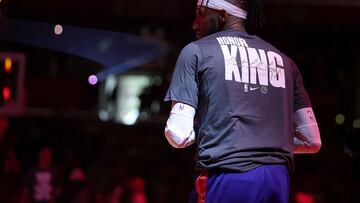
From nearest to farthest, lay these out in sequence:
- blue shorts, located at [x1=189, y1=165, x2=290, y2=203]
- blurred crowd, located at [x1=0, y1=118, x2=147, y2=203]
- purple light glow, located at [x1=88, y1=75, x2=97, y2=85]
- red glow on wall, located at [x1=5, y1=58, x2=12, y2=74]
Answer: blue shorts, located at [x1=189, y1=165, x2=290, y2=203] → red glow on wall, located at [x1=5, y1=58, x2=12, y2=74] → blurred crowd, located at [x1=0, y1=118, x2=147, y2=203] → purple light glow, located at [x1=88, y1=75, x2=97, y2=85]

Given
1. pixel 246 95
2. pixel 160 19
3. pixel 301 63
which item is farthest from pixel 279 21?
pixel 246 95

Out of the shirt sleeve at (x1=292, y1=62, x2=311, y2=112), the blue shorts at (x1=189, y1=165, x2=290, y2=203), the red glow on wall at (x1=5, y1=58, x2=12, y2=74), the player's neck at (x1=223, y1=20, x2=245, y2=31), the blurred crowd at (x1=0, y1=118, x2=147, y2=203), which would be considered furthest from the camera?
the blurred crowd at (x1=0, y1=118, x2=147, y2=203)

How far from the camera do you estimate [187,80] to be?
2969 millimetres

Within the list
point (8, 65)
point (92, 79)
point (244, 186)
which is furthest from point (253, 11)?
point (92, 79)

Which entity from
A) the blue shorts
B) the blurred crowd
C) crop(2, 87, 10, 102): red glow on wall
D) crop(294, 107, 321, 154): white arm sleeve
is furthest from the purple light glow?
the blue shorts

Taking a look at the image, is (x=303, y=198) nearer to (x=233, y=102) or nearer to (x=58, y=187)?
(x=58, y=187)

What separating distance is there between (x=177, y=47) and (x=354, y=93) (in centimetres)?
242

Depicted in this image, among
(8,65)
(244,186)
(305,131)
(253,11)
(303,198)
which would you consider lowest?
(303,198)

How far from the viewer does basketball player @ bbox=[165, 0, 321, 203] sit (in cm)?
291

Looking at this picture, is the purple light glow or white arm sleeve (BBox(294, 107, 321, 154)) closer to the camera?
white arm sleeve (BBox(294, 107, 321, 154))

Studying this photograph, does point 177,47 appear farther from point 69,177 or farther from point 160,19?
point 69,177

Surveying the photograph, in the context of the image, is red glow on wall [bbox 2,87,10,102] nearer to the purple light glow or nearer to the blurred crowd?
the blurred crowd

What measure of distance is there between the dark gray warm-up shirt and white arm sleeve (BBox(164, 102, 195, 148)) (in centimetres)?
4

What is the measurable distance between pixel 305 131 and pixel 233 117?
495 mm
